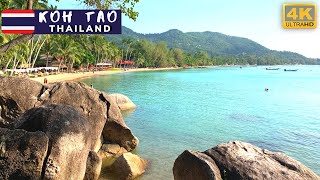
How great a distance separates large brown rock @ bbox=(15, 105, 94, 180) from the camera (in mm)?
8289

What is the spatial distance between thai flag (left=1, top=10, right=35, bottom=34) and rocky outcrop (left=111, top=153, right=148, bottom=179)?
6456 mm

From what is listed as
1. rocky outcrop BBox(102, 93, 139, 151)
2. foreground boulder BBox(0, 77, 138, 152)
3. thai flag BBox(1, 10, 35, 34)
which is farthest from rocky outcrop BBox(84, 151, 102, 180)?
thai flag BBox(1, 10, 35, 34)

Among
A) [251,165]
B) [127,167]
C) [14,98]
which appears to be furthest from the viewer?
[14,98]

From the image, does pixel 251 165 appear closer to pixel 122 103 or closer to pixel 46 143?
pixel 46 143

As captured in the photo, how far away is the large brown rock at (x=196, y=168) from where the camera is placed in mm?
7680

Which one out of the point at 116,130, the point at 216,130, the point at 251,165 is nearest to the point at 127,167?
the point at 116,130

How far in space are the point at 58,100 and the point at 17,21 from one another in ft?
16.2

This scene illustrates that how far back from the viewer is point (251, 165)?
779cm

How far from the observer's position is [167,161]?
52.1ft

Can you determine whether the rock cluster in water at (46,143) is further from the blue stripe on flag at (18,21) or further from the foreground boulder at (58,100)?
the blue stripe on flag at (18,21)

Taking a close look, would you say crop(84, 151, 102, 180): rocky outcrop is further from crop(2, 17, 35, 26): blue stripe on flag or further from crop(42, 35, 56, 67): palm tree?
crop(42, 35, 56, 67): palm tree

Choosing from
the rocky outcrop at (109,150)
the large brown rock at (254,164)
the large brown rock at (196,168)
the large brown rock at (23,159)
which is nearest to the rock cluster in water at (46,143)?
the large brown rock at (23,159)

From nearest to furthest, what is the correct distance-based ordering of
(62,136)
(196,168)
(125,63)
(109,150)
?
1. (196,168)
2. (62,136)
3. (109,150)
4. (125,63)

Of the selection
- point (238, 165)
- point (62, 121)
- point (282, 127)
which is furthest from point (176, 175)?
point (282, 127)
